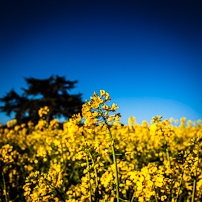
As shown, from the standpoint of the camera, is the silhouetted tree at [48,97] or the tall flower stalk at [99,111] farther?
the silhouetted tree at [48,97]

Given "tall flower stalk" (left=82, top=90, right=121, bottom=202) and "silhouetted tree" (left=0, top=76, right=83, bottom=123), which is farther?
"silhouetted tree" (left=0, top=76, right=83, bottom=123)

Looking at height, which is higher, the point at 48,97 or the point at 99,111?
the point at 48,97

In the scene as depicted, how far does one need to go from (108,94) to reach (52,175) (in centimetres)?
141

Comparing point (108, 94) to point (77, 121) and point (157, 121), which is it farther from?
point (157, 121)

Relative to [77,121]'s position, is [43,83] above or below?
above

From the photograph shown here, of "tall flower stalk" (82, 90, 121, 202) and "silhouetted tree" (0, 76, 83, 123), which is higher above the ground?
"silhouetted tree" (0, 76, 83, 123)

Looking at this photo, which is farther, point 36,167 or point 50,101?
point 50,101

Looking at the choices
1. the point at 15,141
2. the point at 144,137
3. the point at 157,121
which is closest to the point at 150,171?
the point at 157,121

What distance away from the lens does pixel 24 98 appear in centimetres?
2511

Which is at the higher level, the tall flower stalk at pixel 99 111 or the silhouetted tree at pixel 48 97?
the silhouetted tree at pixel 48 97

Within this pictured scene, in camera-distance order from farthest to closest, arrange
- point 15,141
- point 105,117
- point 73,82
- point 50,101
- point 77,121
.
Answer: point 73,82, point 50,101, point 15,141, point 77,121, point 105,117

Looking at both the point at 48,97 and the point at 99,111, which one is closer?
the point at 99,111

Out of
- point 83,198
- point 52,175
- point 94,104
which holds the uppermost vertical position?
point 94,104

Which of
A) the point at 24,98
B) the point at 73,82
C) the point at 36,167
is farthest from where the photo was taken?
the point at 73,82
